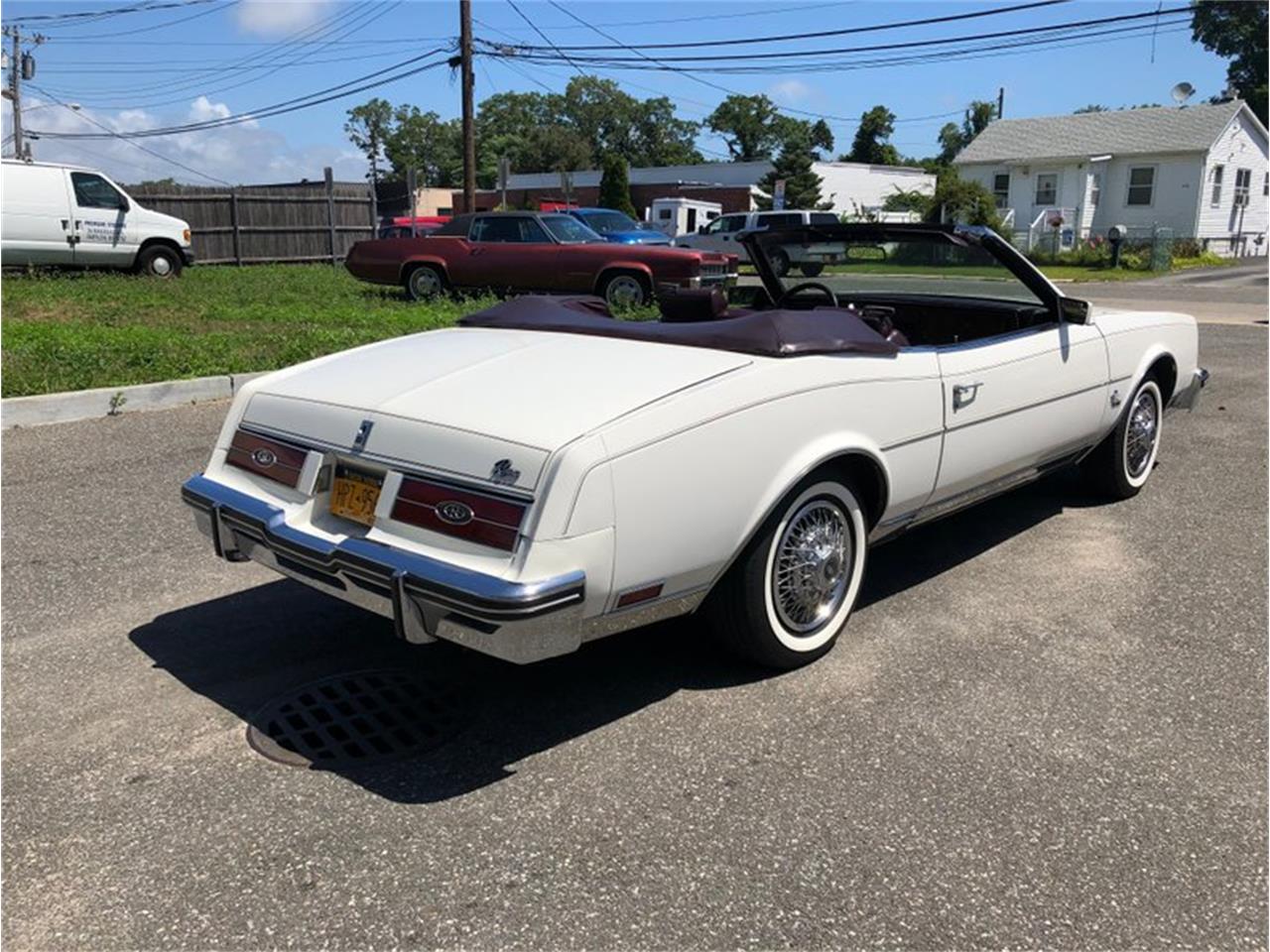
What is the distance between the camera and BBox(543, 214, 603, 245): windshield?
1450 cm

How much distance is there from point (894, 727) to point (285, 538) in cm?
192

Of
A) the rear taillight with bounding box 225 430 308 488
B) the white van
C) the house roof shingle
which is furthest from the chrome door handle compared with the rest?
the house roof shingle

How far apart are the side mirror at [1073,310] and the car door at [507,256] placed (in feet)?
32.8

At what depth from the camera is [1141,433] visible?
5.61 metres

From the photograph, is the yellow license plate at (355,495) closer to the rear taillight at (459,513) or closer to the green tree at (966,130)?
→ the rear taillight at (459,513)

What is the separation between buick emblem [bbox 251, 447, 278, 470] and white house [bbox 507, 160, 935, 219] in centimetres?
4767

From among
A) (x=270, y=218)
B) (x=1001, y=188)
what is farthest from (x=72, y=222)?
(x=1001, y=188)

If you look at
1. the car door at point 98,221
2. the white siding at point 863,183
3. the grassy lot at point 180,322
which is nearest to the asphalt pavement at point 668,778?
the grassy lot at point 180,322

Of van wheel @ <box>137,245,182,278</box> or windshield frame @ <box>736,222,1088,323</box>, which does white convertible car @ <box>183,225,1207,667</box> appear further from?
van wheel @ <box>137,245,182,278</box>

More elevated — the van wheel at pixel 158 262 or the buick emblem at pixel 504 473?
the van wheel at pixel 158 262

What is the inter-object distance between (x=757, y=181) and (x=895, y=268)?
47.5 metres

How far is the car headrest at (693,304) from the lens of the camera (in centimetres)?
407

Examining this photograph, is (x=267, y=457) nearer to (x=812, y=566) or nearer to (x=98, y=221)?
(x=812, y=566)

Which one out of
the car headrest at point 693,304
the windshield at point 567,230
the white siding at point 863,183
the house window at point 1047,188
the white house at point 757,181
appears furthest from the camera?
the white siding at point 863,183
